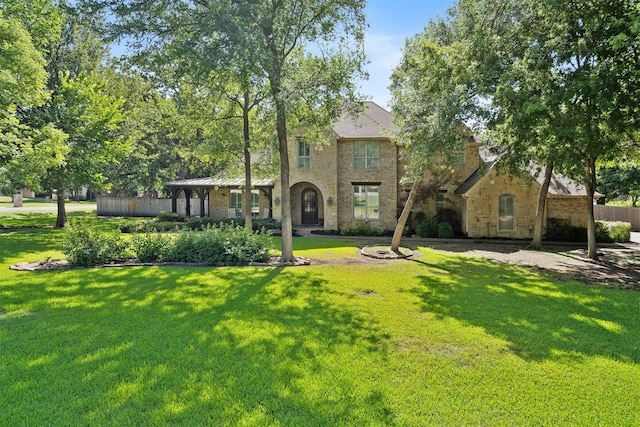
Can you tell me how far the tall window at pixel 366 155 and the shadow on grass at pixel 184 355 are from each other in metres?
14.3

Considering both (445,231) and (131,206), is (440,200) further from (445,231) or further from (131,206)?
(131,206)

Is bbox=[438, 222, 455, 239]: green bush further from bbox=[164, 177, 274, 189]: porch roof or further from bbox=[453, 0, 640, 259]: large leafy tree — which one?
bbox=[164, 177, 274, 189]: porch roof

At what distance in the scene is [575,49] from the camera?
948 cm

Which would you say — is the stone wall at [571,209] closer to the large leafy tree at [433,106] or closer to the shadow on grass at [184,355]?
the large leafy tree at [433,106]

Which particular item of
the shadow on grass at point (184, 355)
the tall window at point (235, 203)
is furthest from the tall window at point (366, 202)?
the shadow on grass at point (184, 355)

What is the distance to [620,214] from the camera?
949 inches

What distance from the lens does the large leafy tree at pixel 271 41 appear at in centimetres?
941

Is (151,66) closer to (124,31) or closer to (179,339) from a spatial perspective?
(124,31)

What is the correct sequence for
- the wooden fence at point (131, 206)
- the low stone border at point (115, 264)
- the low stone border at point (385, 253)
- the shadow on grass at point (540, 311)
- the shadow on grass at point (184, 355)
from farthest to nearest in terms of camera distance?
the wooden fence at point (131, 206), the low stone border at point (385, 253), the low stone border at point (115, 264), the shadow on grass at point (540, 311), the shadow on grass at point (184, 355)

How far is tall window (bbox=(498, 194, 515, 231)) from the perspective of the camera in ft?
63.3

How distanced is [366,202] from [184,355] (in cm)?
1767

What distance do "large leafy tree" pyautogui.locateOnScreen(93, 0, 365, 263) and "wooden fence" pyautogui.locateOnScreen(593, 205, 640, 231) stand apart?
23.0m

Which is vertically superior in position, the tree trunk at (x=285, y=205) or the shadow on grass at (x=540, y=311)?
the tree trunk at (x=285, y=205)

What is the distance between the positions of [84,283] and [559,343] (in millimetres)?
9818
